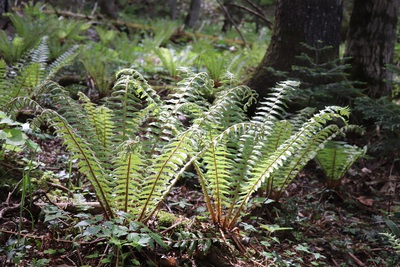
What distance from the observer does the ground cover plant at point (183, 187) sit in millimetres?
2070

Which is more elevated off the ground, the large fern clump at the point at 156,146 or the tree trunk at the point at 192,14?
the tree trunk at the point at 192,14

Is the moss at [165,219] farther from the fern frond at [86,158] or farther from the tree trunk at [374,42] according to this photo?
the tree trunk at [374,42]

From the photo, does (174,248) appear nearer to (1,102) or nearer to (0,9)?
(1,102)

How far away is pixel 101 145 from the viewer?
7.86 ft

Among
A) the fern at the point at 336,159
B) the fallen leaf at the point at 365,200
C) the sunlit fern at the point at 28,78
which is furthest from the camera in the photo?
the fallen leaf at the point at 365,200

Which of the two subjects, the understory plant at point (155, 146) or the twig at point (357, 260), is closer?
the understory plant at point (155, 146)

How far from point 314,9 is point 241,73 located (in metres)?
1.30

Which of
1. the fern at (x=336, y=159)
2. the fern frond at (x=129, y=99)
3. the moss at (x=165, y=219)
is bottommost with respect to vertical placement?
the moss at (x=165, y=219)

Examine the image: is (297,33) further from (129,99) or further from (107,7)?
(107,7)

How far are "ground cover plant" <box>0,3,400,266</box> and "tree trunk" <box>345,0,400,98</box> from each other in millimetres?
1136

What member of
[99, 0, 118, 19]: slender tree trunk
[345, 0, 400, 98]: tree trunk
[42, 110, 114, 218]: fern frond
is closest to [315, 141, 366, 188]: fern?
[345, 0, 400, 98]: tree trunk

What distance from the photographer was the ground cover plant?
6.79ft

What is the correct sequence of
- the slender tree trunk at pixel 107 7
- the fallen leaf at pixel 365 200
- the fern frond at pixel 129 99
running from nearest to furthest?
the fern frond at pixel 129 99 → the fallen leaf at pixel 365 200 → the slender tree trunk at pixel 107 7

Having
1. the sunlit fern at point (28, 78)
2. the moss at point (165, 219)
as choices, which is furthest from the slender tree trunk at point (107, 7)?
the moss at point (165, 219)
